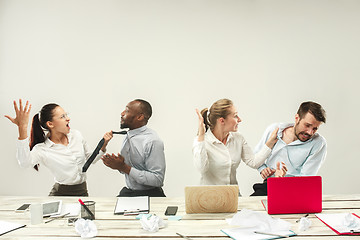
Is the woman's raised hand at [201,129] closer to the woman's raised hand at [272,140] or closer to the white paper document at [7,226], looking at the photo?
the woman's raised hand at [272,140]

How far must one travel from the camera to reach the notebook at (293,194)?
2.29 m

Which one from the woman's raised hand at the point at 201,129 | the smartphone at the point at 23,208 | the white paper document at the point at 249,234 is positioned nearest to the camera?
the white paper document at the point at 249,234

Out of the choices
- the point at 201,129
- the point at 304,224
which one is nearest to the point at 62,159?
the point at 201,129

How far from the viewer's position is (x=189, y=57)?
4.18 meters

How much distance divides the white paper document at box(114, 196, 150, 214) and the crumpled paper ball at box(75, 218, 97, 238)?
14.6 inches

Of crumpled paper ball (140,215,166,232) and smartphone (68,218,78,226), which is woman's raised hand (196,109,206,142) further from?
smartphone (68,218,78,226)

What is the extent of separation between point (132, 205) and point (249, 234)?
92 cm

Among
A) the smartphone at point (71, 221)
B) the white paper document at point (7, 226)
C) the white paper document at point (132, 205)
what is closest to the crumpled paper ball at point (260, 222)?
the white paper document at point (132, 205)

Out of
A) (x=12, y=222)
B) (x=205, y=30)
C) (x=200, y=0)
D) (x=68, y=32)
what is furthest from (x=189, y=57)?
(x=12, y=222)

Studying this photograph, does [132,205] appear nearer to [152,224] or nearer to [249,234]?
[152,224]

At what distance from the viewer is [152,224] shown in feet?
6.72

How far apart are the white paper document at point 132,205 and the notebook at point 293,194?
84 cm

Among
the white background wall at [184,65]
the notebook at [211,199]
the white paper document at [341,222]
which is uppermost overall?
the white background wall at [184,65]

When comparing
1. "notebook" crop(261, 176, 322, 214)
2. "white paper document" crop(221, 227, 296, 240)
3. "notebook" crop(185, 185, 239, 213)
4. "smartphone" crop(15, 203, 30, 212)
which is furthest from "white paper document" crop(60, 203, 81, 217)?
"notebook" crop(261, 176, 322, 214)
